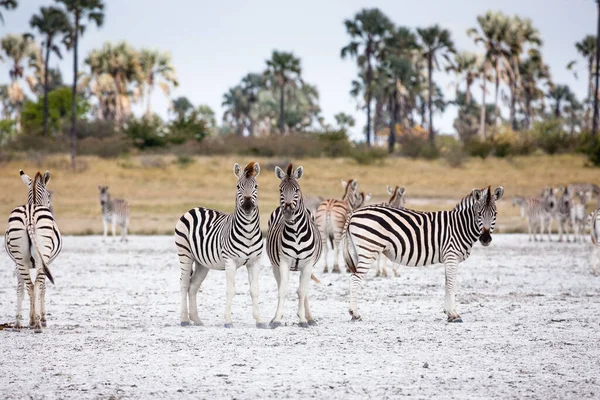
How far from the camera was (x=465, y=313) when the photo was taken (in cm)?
1355

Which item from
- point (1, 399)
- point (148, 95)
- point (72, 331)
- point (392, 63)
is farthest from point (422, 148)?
point (1, 399)

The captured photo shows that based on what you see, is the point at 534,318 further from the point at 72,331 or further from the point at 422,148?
the point at 422,148

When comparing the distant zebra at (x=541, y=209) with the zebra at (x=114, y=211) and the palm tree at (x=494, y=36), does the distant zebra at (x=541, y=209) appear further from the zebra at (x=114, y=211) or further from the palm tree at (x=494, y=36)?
the palm tree at (x=494, y=36)

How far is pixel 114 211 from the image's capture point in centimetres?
3123

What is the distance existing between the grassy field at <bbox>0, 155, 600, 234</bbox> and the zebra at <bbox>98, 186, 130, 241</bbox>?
486 centimetres

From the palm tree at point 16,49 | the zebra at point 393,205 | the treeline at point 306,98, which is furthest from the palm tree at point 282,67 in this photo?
the zebra at point 393,205

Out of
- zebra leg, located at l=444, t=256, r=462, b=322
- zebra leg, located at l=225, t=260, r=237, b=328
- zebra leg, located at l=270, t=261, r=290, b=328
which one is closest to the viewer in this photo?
zebra leg, located at l=225, t=260, r=237, b=328

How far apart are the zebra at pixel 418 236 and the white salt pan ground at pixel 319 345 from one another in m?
0.75

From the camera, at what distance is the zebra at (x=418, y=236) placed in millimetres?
12656

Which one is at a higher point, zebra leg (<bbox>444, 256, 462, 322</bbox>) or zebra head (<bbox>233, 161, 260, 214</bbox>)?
zebra head (<bbox>233, 161, 260, 214</bbox>)

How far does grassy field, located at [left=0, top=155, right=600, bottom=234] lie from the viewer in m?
40.7

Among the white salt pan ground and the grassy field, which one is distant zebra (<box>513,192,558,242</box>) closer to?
the grassy field

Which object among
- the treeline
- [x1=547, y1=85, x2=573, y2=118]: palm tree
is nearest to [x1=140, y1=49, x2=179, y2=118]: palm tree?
the treeline

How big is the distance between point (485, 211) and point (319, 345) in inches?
139
